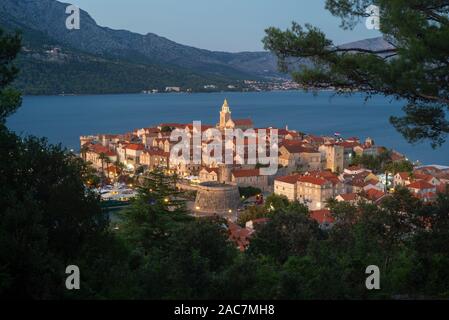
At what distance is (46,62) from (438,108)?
4357 inches

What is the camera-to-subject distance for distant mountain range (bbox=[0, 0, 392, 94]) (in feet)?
361

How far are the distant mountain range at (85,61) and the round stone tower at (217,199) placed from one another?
6283 cm

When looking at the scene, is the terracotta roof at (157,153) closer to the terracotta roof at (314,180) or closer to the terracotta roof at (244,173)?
the terracotta roof at (244,173)

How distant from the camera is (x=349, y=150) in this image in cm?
4006

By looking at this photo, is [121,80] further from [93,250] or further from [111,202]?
[93,250]

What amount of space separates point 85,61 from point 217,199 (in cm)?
9971

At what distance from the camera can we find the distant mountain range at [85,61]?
110m

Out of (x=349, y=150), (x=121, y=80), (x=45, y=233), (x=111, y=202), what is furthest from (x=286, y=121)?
(x=45, y=233)

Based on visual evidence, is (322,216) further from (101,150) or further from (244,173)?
(101,150)

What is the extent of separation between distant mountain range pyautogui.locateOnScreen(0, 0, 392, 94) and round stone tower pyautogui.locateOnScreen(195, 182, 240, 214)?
62.8 meters

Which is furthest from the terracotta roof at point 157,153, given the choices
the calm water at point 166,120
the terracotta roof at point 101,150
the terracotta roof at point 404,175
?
the terracotta roof at point 404,175

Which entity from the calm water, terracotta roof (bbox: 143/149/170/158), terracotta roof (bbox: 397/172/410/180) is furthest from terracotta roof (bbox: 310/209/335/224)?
the calm water

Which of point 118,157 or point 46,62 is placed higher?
point 46,62

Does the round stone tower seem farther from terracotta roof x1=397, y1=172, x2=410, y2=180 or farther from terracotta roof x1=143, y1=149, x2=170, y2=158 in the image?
terracotta roof x1=143, y1=149, x2=170, y2=158
